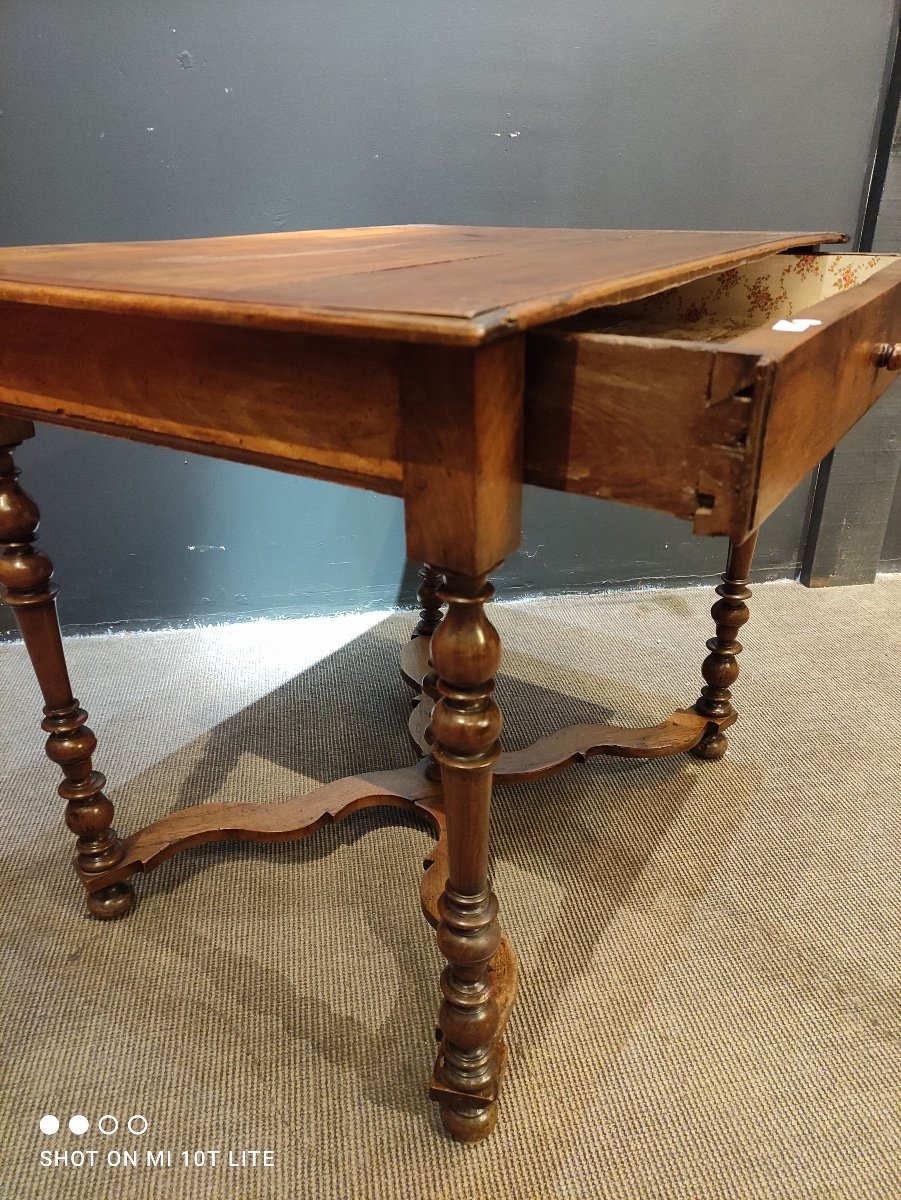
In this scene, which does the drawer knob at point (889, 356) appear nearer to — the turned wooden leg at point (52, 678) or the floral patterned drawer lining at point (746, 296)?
the floral patterned drawer lining at point (746, 296)

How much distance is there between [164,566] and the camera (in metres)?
1.58

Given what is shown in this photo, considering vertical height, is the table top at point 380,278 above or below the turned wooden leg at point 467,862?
above

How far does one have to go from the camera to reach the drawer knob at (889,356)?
0.72 m

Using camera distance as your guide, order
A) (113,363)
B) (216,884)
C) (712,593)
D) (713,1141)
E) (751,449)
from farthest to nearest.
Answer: (712,593)
(216,884)
(713,1141)
(113,363)
(751,449)

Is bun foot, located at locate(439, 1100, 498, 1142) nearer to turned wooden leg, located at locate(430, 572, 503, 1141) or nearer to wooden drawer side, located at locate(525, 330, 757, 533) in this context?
turned wooden leg, located at locate(430, 572, 503, 1141)

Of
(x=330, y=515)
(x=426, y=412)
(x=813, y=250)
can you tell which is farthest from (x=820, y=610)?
(x=426, y=412)

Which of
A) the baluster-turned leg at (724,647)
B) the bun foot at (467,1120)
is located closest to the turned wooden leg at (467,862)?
the bun foot at (467,1120)

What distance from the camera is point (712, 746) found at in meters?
1.21

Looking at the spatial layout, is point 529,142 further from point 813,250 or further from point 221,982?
point 221,982

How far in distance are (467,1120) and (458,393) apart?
2.04ft

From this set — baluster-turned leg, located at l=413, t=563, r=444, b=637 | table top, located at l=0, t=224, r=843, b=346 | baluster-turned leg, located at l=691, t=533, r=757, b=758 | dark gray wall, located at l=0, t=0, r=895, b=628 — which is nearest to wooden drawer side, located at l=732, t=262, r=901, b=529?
table top, located at l=0, t=224, r=843, b=346

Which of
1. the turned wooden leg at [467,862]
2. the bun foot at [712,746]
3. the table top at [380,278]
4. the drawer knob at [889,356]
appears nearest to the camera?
the table top at [380,278]

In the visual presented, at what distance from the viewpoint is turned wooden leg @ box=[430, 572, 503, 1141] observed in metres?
0.55

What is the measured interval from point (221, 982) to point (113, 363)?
0.64 metres
